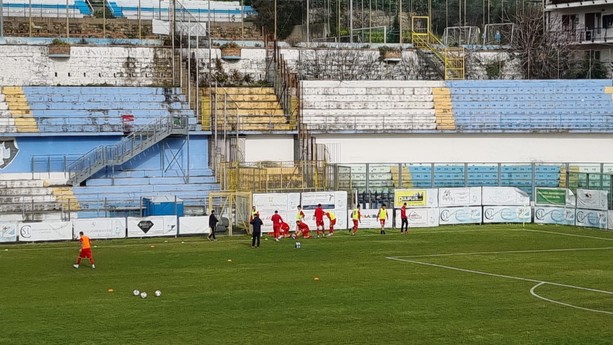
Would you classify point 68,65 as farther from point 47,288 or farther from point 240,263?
point 47,288

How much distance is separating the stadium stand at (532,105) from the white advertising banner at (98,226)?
88.1 ft

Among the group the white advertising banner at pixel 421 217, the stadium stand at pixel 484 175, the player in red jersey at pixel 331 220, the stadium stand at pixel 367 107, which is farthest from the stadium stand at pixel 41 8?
the white advertising banner at pixel 421 217

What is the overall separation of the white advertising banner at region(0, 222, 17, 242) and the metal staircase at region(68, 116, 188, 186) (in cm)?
990

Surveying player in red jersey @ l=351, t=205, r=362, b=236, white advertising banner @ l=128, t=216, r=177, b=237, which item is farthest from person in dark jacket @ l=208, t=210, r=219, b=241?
player in red jersey @ l=351, t=205, r=362, b=236

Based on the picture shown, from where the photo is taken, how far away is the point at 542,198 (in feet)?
198

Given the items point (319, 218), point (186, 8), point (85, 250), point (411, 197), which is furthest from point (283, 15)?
point (85, 250)

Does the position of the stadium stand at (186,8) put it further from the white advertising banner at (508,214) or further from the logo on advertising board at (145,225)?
the logo on advertising board at (145,225)

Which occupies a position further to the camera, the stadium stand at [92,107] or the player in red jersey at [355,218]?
the stadium stand at [92,107]

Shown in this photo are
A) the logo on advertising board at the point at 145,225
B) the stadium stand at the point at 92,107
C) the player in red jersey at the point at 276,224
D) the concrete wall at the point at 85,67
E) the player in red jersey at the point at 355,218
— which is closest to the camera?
Result: the player in red jersey at the point at 276,224

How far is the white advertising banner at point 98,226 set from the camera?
5191 centimetres

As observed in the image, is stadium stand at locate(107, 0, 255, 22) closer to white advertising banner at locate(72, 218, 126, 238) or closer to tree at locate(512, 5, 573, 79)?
tree at locate(512, 5, 573, 79)

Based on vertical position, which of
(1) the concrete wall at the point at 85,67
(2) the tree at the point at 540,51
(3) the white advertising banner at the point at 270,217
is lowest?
(3) the white advertising banner at the point at 270,217

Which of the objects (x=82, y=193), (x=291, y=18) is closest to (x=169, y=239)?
(x=82, y=193)

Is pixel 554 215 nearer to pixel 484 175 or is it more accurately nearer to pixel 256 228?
pixel 484 175
